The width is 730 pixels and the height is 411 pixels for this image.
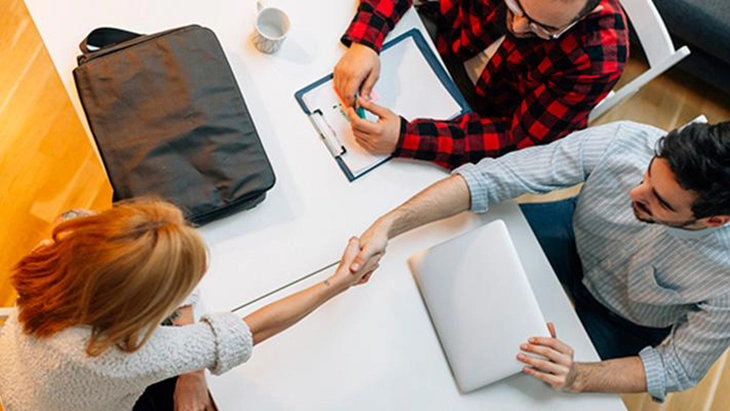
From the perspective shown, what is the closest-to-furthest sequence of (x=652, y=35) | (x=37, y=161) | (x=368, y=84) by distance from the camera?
(x=368, y=84) < (x=652, y=35) < (x=37, y=161)

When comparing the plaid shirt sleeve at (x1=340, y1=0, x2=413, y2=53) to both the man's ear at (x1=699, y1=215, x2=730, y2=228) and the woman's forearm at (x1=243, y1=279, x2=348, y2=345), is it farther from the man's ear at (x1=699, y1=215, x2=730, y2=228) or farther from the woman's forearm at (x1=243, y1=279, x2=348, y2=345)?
the man's ear at (x1=699, y1=215, x2=730, y2=228)

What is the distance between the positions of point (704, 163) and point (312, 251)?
71cm

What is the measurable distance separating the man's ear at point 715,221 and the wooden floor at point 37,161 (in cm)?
96

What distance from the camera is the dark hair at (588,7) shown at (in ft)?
4.13

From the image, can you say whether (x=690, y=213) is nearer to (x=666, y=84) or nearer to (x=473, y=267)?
(x=473, y=267)

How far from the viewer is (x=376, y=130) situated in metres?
1.29

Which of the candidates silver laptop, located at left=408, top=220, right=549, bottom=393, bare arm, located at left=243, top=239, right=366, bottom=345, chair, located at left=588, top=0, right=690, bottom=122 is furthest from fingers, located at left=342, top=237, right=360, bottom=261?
chair, located at left=588, top=0, right=690, bottom=122

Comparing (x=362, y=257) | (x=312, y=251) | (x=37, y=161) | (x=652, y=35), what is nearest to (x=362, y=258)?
(x=362, y=257)

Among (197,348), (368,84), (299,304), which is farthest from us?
(368,84)

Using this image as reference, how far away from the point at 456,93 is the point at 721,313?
26.8 inches

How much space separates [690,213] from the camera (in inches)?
46.9

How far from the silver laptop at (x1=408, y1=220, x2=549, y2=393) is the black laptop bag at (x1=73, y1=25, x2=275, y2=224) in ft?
1.20

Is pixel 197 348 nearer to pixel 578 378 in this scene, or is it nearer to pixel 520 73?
pixel 578 378

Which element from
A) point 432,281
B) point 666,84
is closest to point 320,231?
point 432,281
